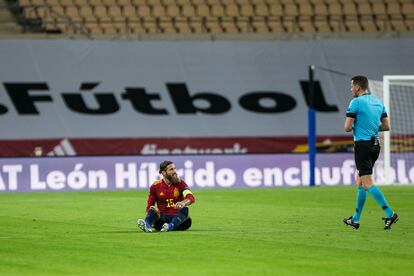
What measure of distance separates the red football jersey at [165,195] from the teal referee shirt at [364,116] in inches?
92.4

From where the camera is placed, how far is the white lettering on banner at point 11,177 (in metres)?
27.6

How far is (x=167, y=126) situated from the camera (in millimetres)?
32656

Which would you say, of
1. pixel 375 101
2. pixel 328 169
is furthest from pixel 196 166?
pixel 375 101

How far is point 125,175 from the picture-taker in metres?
28.5

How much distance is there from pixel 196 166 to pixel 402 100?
20.9 ft

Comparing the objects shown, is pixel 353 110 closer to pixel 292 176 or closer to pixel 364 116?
pixel 364 116

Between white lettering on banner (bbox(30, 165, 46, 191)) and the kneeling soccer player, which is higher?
white lettering on banner (bbox(30, 165, 46, 191))

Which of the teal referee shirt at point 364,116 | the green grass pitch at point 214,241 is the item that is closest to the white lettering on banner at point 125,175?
the green grass pitch at point 214,241

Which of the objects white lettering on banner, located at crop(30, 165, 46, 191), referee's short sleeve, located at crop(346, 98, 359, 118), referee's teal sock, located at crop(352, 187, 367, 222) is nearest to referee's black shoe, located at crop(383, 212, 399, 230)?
referee's teal sock, located at crop(352, 187, 367, 222)

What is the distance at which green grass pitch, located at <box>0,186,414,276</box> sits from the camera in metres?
10.7

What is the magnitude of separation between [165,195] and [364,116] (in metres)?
2.77

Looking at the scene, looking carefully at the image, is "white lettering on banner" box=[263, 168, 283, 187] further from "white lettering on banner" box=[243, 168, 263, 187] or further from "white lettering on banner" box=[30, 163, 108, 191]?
"white lettering on banner" box=[30, 163, 108, 191]

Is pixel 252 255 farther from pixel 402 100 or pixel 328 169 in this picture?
pixel 402 100

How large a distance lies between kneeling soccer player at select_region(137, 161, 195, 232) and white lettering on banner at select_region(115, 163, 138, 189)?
13.5 metres
